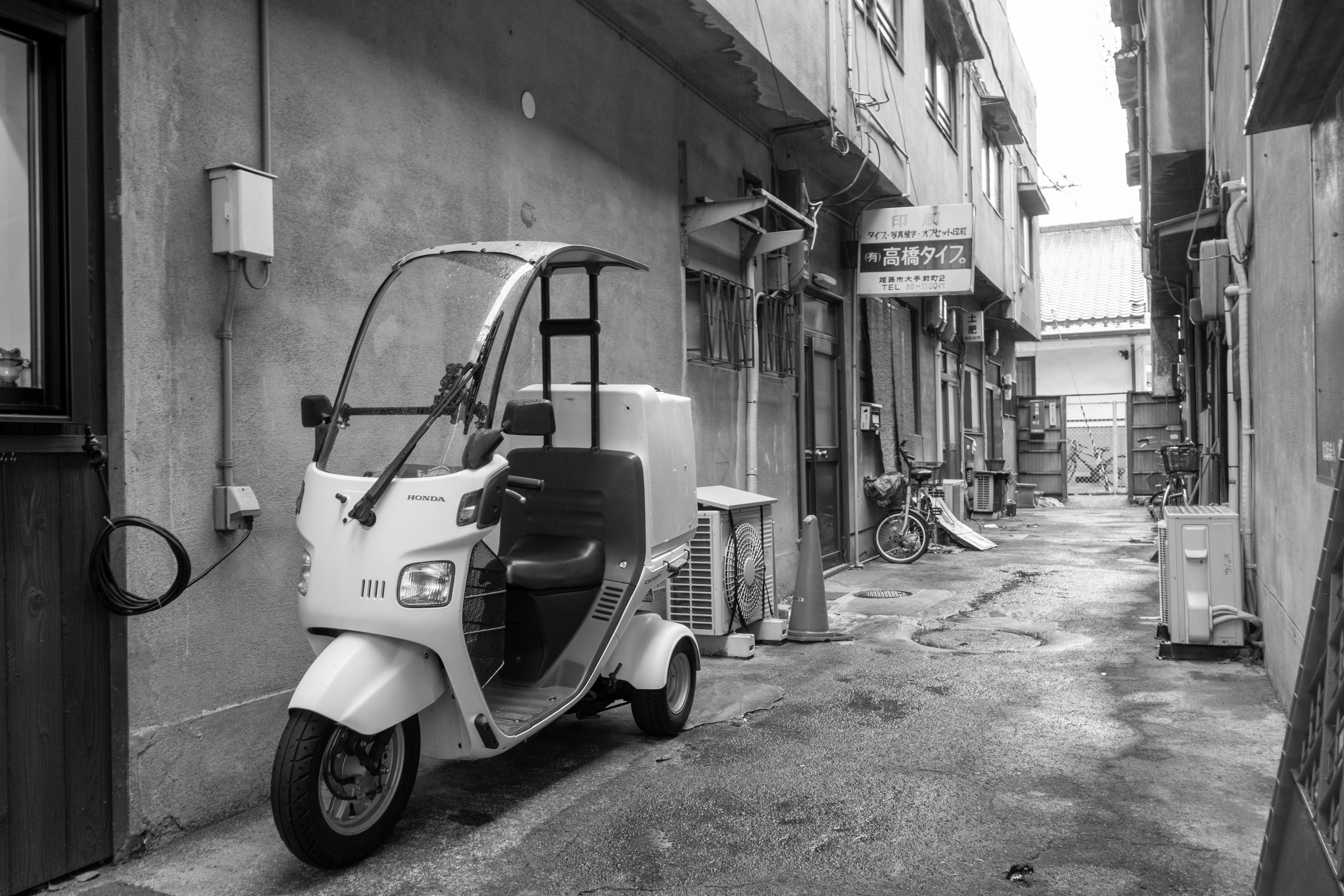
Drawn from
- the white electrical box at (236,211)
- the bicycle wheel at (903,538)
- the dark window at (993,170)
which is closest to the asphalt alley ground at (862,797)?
the white electrical box at (236,211)

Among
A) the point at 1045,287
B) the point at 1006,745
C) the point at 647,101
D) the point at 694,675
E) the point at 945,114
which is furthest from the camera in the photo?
the point at 1045,287

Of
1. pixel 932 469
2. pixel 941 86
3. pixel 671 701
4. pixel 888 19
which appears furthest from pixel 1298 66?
pixel 941 86

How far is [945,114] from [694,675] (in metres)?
12.0

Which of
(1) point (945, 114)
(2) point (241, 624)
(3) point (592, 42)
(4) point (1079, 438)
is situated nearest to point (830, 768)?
(2) point (241, 624)

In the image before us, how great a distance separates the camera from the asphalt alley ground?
3.60m

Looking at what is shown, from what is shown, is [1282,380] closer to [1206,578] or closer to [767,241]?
[1206,578]

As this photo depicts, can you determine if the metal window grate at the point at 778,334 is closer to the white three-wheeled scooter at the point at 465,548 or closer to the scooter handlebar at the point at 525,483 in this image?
the white three-wheeled scooter at the point at 465,548

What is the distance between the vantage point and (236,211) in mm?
4004

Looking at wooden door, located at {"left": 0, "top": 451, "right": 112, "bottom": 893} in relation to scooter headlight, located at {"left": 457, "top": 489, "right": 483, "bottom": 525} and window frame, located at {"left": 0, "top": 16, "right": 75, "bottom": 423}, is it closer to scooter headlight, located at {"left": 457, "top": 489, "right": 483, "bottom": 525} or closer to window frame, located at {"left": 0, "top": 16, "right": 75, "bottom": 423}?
window frame, located at {"left": 0, "top": 16, "right": 75, "bottom": 423}

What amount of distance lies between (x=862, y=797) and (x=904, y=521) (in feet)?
28.6

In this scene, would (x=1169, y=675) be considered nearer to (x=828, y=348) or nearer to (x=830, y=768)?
(x=830, y=768)

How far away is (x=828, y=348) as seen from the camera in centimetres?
A: 1212

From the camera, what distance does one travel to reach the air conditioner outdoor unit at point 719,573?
7035 mm

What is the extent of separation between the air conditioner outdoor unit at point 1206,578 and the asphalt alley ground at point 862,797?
0.25 metres
